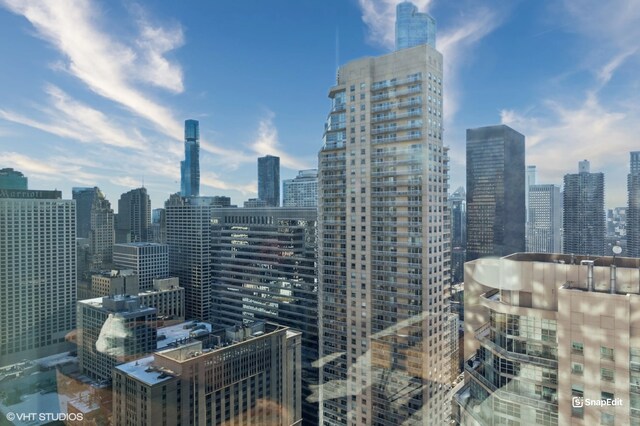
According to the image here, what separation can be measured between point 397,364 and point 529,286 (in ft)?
15.8

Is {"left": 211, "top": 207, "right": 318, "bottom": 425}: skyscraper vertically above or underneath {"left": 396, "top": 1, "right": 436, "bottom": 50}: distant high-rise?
underneath

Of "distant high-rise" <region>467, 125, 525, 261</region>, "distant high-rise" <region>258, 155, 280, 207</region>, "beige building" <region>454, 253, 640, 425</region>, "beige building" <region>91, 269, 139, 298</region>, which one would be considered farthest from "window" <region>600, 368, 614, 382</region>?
"beige building" <region>91, 269, 139, 298</region>

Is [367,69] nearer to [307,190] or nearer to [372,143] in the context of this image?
[372,143]

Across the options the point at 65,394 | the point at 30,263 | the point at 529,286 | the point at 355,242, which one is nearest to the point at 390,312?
the point at 355,242

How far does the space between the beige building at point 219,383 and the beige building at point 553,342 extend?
5.65 meters

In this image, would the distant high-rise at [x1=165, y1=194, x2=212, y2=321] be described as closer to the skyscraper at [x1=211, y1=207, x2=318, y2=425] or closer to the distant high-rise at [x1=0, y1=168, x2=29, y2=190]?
the skyscraper at [x1=211, y1=207, x2=318, y2=425]

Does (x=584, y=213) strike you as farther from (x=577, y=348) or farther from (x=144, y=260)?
A: (x=144, y=260)

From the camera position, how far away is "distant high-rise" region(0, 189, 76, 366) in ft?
22.1

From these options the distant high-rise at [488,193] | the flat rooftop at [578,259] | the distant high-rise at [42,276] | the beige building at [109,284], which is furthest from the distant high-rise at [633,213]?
the beige building at [109,284]

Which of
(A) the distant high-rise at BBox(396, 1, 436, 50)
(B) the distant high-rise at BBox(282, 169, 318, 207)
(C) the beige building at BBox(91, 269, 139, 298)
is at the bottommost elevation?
(C) the beige building at BBox(91, 269, 139, 298)

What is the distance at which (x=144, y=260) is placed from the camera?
21000 mm

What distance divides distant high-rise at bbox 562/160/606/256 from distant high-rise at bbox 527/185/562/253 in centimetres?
15

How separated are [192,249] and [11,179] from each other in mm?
19610

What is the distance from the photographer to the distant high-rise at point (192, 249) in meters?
21.1
